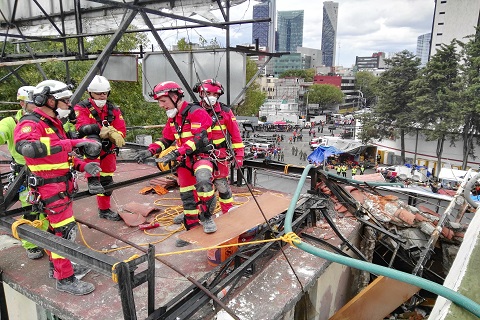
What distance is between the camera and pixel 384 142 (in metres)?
39.4

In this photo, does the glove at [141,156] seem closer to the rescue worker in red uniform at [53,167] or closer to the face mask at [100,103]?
the rescue worker in red uniform at [53,167]

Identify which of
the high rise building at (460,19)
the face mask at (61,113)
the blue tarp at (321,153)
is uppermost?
the high rise building at (460,19)

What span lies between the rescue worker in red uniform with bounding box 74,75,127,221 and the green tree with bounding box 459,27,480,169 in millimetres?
30655

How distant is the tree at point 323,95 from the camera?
85.0 meters

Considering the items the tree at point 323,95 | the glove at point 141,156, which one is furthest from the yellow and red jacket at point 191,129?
the tree at point 323,95

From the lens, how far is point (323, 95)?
280 feet

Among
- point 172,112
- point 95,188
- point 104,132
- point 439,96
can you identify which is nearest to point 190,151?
point 172,112

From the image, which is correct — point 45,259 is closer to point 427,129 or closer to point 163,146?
point 163,146

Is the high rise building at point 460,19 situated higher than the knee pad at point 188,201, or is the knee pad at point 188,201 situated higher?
the high rise building at point 460,19

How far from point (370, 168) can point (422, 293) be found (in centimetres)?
3645

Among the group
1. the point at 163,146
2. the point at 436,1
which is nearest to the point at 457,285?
the point at 163,146

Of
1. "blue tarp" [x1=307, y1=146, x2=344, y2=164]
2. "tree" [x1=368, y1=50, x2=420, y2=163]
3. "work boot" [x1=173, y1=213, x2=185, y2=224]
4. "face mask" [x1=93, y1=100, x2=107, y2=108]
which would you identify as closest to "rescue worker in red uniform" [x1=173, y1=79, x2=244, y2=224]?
"work boot" [x1=173, y1=213, x2=185, y2=224]

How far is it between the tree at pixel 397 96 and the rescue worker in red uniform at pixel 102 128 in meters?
34.4

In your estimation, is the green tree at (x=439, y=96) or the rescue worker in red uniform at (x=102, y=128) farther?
the green tree at (x=439, y=96)
